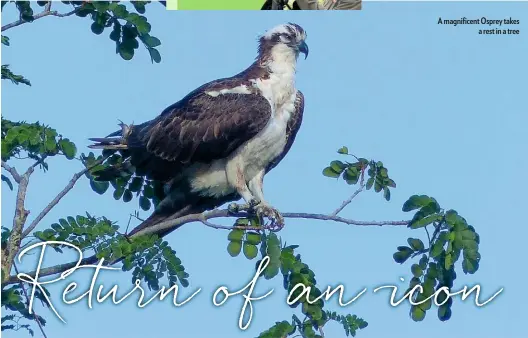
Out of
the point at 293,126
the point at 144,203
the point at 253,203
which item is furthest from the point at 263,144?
the point at 144,203

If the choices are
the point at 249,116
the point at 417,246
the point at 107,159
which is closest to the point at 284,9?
the point at 249,116

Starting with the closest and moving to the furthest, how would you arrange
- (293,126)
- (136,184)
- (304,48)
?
1. (136,184)
2. (293,126)
3. (304,48)

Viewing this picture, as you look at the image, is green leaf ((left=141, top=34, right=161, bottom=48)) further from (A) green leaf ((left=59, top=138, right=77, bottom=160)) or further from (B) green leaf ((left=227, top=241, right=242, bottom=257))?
(B) green leaf ((left=227, top=241, right=242, bottom=257))

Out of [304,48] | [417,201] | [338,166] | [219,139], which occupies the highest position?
[304,48]

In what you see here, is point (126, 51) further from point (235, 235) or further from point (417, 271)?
A: point (417, 271)

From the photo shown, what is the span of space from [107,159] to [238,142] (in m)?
1.02

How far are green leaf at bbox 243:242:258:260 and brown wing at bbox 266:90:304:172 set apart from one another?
1838 mm

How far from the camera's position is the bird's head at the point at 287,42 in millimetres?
8820

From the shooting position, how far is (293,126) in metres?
8.62

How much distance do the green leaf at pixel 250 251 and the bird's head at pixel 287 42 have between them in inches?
92.9

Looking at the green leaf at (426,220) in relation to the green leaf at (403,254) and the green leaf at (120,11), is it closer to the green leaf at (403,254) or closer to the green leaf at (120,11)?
the green leaf at (403,254)

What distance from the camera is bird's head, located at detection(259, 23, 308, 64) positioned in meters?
8.82

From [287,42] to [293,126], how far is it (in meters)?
0.73

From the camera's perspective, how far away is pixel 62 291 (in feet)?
23.2
